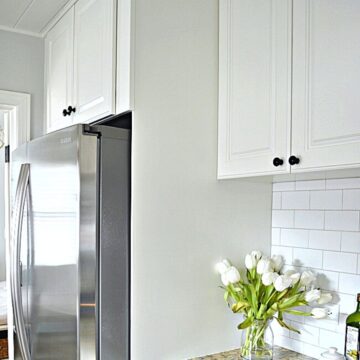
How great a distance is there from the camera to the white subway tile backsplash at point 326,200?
1.69 meters

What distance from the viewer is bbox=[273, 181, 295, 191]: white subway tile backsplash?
186 cm

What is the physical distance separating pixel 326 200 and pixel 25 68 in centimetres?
174

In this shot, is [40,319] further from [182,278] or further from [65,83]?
[65,83]

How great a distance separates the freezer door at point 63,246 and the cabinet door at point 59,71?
0.42 m

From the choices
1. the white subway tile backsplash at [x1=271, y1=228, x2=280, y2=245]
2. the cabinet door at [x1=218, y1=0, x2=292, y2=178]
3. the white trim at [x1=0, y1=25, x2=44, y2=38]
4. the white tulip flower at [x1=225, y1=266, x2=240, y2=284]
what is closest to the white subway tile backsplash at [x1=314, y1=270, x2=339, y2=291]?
the white subway tile backsplash at [x1=271, y1=228, x2=280, y2=245]

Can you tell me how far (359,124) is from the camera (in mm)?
1257

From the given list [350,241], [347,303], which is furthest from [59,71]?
[347,303]

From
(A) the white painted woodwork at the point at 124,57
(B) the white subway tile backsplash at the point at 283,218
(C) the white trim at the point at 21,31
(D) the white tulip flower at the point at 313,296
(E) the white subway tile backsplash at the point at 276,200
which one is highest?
(C) the white trim at the point at 21,31

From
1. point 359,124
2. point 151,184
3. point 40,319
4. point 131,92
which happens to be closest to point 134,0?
point 131,92

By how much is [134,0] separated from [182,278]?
40.7 inches

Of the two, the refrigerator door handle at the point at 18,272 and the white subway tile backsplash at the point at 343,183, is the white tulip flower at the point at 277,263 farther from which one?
the refrigerator door handle at the point at 18,272

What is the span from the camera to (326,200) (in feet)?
5.67

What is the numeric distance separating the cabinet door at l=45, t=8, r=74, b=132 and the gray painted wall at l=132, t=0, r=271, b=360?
1.94 ft

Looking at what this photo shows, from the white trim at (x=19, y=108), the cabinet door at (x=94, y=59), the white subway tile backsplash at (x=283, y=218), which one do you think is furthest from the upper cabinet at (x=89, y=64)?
the white subway tile backsplash at (x=283, y=218)
